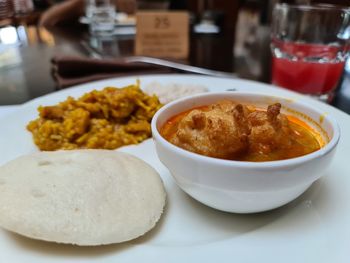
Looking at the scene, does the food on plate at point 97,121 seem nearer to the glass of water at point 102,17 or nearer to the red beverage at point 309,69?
the red beverage at point 309,69

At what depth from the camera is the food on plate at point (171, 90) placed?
217cm

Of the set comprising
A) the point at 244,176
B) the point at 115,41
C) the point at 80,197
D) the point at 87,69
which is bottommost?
the point at 115,41

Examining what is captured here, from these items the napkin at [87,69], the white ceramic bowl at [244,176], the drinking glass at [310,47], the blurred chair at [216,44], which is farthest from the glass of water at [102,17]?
the white ceramic bowl at [244,176]

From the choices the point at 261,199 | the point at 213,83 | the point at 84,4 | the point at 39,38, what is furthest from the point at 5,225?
the point at 84,4

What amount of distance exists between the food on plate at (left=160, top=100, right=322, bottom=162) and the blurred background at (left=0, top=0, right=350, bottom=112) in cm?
141

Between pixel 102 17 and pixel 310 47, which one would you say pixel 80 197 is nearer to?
pixel 310 47

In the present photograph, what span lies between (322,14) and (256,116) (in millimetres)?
1927

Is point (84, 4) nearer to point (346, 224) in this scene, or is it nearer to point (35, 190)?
point (35, 190)

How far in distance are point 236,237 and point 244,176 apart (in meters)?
0.23

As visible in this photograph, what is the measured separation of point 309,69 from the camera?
2553 millimetres

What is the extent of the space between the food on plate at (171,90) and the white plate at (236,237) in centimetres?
71

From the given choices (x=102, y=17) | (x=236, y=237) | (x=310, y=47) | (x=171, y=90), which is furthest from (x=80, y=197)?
(x=102, y=17)

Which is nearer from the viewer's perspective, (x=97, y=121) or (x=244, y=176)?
(x=244, y=176)

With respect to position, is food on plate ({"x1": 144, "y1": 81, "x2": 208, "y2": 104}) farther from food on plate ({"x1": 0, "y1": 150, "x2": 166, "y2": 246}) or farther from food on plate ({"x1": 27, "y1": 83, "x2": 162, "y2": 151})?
food on plate ({"x1": 0, "y1": 150, "x2": 166, "y2": 246})
